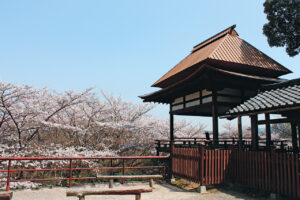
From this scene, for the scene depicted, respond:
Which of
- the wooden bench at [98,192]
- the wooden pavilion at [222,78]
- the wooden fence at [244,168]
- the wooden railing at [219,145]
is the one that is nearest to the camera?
the wooden bench at [98,192]

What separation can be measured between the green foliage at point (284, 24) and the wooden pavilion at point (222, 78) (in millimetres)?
6119

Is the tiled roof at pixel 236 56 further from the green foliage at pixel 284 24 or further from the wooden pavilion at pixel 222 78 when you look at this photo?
the green foliage at pixel 284 24

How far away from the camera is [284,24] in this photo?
16703 mm

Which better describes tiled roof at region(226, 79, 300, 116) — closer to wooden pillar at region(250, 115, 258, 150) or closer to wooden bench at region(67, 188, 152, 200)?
wooden pillar at region(250, 115, 258, 150)

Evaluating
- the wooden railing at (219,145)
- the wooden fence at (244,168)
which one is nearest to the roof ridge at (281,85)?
the wooden railing at (219,145)

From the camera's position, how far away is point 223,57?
390 inches

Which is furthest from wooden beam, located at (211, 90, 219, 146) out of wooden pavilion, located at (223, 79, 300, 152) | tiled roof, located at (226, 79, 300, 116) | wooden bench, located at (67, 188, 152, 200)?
wooden bench, located at (67, 188, 152, 200)

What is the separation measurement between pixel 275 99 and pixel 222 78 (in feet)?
7.31

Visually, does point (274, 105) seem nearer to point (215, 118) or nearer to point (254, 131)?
point (254, 131)

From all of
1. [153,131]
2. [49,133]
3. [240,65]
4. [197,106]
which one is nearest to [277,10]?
[240,65]

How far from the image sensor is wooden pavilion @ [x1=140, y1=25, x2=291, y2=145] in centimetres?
902

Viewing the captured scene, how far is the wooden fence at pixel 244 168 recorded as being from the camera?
5.91 metres

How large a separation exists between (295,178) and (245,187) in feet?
6.32

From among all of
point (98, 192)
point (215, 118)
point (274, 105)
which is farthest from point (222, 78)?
point (98, 192)
